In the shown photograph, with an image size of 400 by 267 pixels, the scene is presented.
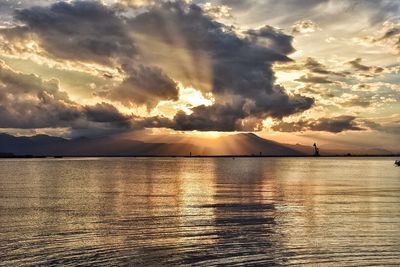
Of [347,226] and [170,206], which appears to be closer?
[347,226]

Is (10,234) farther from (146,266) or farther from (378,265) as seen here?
(378,265)

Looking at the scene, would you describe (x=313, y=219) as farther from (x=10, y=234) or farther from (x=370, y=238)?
(x=10, y=234)

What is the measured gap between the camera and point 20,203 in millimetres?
76500

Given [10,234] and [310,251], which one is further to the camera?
[10,234]

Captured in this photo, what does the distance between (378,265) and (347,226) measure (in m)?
18.7

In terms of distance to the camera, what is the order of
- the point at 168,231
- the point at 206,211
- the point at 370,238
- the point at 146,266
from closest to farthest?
1. the point at 146,266
2. the point at 370,238
3. the point at 168,231
4. the point at 206,211

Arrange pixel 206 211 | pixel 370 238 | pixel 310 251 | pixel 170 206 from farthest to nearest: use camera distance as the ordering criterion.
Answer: pixel 170 206 → pixel 206 211 → pixel 370 238 → pixel 310 251

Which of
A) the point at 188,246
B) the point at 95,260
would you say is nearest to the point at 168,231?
the point at 188,246

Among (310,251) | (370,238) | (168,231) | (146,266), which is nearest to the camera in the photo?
(146,266)

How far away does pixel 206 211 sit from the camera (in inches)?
2606

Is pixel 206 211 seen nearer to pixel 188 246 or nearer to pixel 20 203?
pixel 188 246

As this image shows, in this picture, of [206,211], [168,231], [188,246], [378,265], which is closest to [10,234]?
[168,231]

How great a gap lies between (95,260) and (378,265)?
2045 centimetres

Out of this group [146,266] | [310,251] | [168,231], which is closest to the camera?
[146,266]
